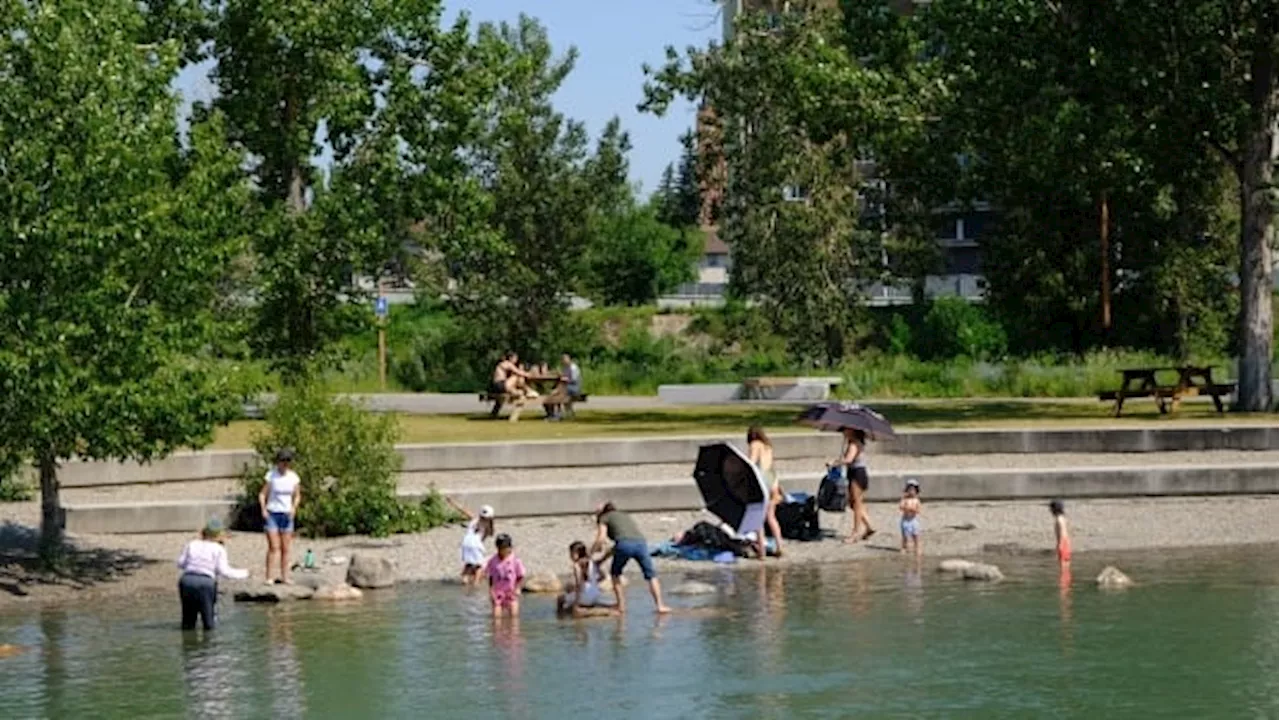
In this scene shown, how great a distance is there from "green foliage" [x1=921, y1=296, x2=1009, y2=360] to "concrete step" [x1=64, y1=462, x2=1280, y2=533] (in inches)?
1414

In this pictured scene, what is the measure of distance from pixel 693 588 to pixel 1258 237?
19.2 meters

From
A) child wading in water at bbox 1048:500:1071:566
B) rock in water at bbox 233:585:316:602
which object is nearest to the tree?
rock in water at bbox 233:585:316:602

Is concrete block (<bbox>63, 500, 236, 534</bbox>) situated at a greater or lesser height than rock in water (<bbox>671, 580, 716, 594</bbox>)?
greater

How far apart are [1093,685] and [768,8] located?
56.8 m

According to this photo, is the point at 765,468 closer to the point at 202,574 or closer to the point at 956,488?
the point at 956,488

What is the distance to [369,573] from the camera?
28.8 m

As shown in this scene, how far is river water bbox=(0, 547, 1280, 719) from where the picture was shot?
68.3 feet

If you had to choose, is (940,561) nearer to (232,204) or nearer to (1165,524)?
(1165,524)

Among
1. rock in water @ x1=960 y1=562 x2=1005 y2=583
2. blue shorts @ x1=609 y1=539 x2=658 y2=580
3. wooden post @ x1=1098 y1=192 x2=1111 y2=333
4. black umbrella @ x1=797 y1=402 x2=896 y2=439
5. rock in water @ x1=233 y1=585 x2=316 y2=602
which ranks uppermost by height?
wooden post @ x1=1098 y1=192 x2=1111 y2=333

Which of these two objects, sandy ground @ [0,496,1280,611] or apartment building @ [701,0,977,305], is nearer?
sandy ground @ [0,496,1280,611]

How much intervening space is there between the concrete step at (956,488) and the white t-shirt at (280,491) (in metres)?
3.51

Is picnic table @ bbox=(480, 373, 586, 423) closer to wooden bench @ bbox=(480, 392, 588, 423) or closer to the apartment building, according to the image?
wooden bench @ bbox=(480, 392, 588, 423)

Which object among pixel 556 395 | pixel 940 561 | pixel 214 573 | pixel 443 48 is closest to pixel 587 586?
pixel 214 573

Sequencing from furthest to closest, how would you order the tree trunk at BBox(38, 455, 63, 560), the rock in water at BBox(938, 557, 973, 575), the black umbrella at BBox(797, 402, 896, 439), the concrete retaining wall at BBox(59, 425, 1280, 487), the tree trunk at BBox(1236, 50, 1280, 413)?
the tree trunk at BBox(1236, 50, 1280, 413), the concrete retaining wall at BBox(59, 425, 1280, 487), the black umbrella at BBox(797, 402, 896, 439), the tree trunk at BBox(38, 455, 63, 560), the rock in water at BBox(938, 557, 973, 575)
